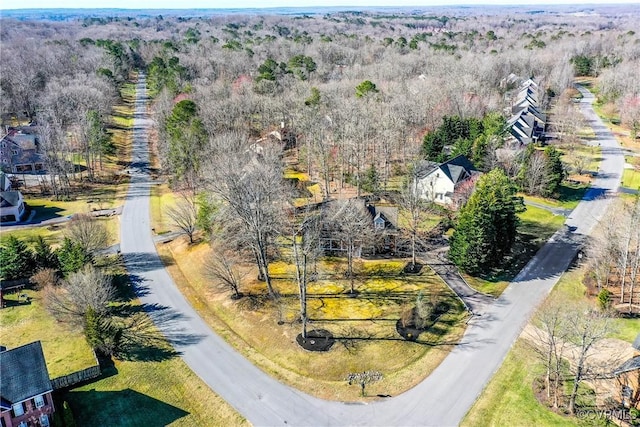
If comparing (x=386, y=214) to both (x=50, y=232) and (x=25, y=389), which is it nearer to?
(x=25, y=389)

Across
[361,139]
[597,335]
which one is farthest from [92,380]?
[361,139]

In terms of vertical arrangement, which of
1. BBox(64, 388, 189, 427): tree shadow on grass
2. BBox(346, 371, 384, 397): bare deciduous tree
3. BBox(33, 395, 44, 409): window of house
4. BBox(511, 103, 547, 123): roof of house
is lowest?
BBox(64, 388, 189, 427): tree shadow on grass

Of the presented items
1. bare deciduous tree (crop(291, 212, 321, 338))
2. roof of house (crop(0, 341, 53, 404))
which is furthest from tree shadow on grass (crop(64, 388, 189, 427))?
bare deciduous tree (crop(291, 212, 321, 338))

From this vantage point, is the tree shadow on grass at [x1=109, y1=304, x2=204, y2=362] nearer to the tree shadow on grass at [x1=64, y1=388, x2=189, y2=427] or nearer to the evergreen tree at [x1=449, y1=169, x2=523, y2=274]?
the tree shadow on grass at [x1=64, y1=388, x2=189, y2=427]

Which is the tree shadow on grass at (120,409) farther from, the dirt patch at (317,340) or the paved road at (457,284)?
the paved road at (457,284)

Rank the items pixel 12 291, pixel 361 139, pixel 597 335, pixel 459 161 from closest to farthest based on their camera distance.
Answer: pixel 597 335 → pixel 12 291 → pixel 459 161 → pixel 361 139

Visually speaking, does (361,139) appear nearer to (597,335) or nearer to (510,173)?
(510,173)

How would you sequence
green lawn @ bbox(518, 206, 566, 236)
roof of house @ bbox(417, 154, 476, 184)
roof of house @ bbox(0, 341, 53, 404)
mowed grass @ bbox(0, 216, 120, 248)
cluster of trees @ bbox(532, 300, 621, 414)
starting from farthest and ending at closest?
roof of house @ bbox(417, 154, 476, 184) → mowed grass @ bbox(0, 216, 120, 248) → green lawn @ bbox(518, 206, 566, 236) → cluster of trees @ bbox(532, 300, 621, 414) → roof of house @ bbox(0, 341, 53, 404)
